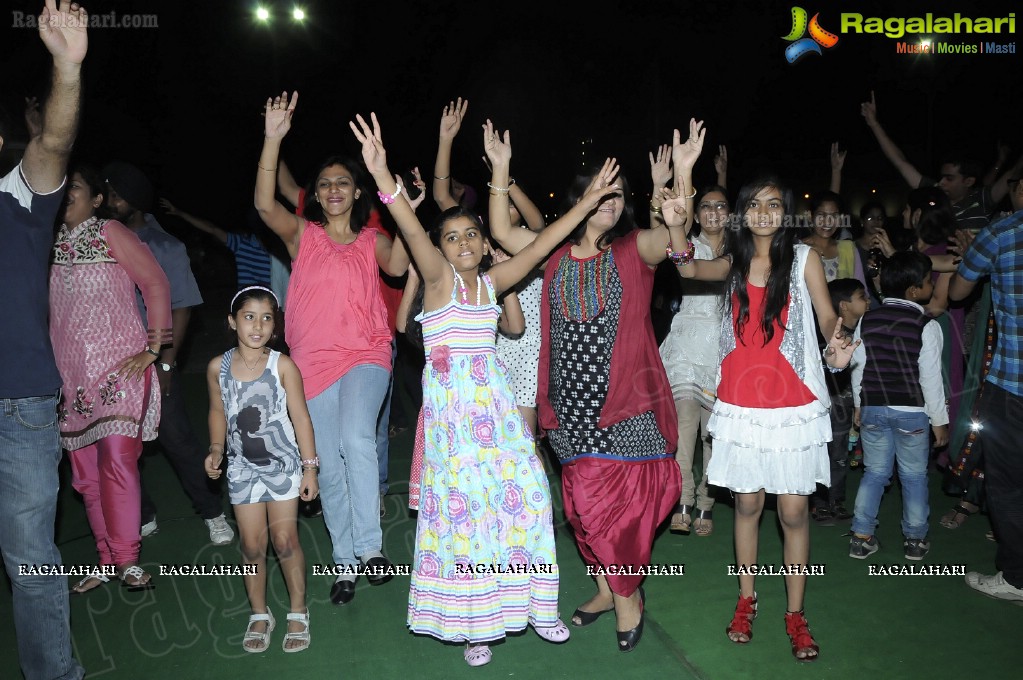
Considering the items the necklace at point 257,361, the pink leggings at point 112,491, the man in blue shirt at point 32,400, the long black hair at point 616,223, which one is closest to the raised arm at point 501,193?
the long black hair at point 616,223

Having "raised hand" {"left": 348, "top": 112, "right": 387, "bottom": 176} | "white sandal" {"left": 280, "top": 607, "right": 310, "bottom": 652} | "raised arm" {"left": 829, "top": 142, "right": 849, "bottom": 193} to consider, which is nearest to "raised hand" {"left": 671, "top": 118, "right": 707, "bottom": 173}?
"raised hand" {"left": 348, "top": 112, "right": 387, "bottom": 176}

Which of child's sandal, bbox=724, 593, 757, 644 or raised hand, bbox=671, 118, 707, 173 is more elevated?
raised hand, bbox=671, 118, 707, 173

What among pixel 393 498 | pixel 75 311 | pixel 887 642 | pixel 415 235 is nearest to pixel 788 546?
pixel 887 642

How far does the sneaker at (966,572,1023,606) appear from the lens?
3715mm

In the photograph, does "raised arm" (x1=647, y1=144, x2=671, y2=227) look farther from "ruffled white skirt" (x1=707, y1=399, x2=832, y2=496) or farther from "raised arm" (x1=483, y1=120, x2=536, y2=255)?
"ruffled white skirt" (x1=707, y1=399, x2=832, y2=496)

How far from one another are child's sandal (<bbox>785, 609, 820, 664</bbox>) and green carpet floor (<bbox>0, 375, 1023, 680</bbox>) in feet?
0.15

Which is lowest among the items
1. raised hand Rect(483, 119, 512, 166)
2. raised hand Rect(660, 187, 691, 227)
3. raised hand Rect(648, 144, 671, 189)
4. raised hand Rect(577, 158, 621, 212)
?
raised hand Rect(660, 187, 691, 227)

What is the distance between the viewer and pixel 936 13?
9.89 metres

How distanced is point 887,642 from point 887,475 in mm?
1118

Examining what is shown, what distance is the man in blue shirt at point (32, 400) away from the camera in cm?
269

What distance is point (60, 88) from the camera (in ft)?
8.26

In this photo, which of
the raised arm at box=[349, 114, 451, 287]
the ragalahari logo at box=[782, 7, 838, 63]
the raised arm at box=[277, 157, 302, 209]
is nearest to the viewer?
the raised arm at box=[349, 114, 451, 287]

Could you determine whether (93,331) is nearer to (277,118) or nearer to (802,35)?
(277,118)

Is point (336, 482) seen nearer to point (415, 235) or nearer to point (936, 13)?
point (415, 235)
